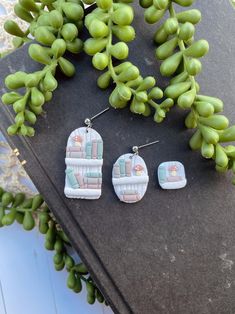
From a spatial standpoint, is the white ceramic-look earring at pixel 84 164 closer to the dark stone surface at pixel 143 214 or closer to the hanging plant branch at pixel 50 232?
the dark stone surface at pixel 143 214

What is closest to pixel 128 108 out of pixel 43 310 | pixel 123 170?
pixel 123 170

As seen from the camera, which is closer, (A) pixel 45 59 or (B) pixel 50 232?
(A) pixel 45 59

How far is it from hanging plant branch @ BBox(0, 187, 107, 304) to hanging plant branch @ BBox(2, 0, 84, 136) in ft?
0.48

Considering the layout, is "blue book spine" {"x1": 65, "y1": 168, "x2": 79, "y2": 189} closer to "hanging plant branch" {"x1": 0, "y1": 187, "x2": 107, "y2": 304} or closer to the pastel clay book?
the pastel clay book

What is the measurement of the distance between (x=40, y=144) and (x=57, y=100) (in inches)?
2.1

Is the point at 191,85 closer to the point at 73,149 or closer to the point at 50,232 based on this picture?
the point at 73,149

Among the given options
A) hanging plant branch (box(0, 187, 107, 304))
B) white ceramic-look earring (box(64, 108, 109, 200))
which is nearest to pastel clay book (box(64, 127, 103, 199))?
white ceramic-look earring (box(64, 108, 109, 200))

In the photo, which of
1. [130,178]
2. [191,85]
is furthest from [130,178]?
[191,85]

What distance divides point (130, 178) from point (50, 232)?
16 centimetres

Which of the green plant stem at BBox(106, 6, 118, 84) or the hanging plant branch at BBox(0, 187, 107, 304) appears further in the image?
the hanging plant branch at BBox(0, 187, 107, 304)

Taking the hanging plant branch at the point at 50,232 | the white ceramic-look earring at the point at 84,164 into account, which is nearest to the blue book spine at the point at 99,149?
the white ceramic-look earring at the point at 84,164

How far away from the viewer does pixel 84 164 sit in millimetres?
496

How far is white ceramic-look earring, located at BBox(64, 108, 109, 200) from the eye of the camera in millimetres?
491

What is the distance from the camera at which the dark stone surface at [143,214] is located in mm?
486
